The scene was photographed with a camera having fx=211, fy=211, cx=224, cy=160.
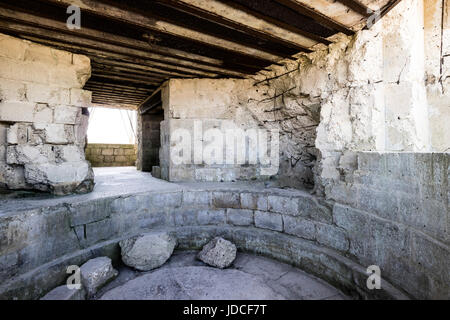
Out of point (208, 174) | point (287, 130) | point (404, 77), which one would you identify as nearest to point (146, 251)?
point (208, 174)

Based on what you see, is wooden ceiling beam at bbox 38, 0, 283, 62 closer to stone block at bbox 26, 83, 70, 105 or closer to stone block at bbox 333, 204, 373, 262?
stone block at bbox 26, 83, 70, 105

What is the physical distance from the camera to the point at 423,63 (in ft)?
7.07

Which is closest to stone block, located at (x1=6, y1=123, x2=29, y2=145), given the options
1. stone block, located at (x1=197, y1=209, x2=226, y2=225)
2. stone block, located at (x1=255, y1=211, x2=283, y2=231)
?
stone block, located at (x1=197, y1=209, x2=226, y2=225)

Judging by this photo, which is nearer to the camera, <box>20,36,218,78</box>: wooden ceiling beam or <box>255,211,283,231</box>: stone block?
<box>20,36,218,78</box>: wooden ceiling beam

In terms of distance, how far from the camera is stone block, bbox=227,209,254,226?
2889 millimetres

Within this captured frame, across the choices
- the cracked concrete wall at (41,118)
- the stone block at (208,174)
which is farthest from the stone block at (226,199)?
the cracked concrete wall at (41,118)

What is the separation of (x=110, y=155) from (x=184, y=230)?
6.71 meters

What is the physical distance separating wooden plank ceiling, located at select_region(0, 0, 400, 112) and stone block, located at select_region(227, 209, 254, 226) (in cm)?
207

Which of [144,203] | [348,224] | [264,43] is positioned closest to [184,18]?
[264,43]

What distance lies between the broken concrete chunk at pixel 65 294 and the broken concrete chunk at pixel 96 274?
0.25ft

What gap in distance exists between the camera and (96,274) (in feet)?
6.46

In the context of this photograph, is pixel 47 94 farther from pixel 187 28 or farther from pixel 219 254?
pixel 219 254

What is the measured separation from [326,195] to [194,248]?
177 cm

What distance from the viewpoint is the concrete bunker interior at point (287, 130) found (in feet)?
5.58
